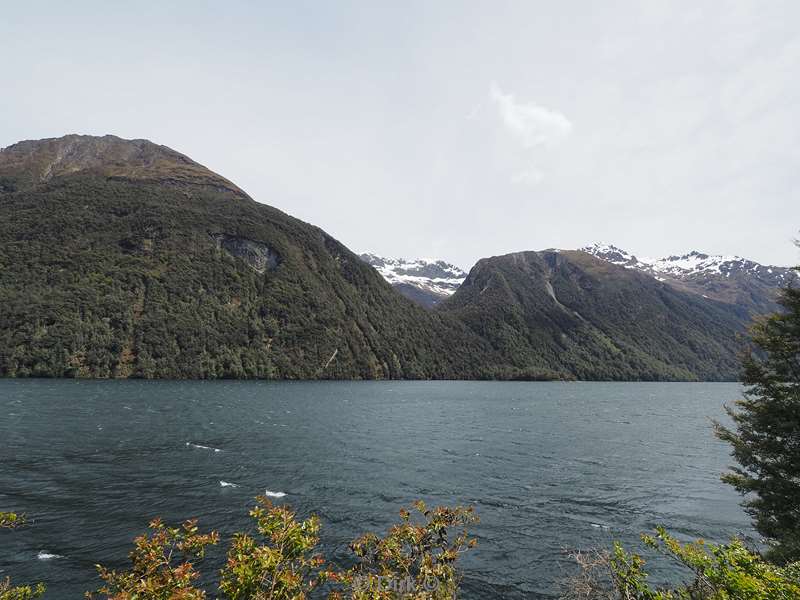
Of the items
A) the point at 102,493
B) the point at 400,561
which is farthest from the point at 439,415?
the point at 400,561

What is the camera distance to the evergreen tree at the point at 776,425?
2370 centimetres

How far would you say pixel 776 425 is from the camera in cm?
2422

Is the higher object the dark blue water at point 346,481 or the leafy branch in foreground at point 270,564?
the leafy branch in foreground at point 270,564

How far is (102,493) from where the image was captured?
1353 inches

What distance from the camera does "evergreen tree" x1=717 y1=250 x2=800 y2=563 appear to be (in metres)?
23.7

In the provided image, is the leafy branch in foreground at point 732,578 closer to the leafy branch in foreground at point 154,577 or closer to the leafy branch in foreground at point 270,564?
the leafy branch in foreground at point 270,564

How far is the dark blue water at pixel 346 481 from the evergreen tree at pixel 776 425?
911cm

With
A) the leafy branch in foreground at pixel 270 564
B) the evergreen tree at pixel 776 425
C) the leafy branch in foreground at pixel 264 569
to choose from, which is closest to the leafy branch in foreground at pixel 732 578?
the leafy branch in foreground at pixel 264 569

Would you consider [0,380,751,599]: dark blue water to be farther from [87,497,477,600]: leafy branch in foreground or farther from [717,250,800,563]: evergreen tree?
[87,497,477,600]: leafy branch in foreground

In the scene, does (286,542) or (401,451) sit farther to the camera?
(401,451)

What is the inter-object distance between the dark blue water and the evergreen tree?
9.11 m

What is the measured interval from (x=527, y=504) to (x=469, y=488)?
5788 mm

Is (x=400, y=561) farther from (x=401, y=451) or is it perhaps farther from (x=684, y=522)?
(x=401, y=451)

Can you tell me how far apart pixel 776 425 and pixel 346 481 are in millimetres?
33497
